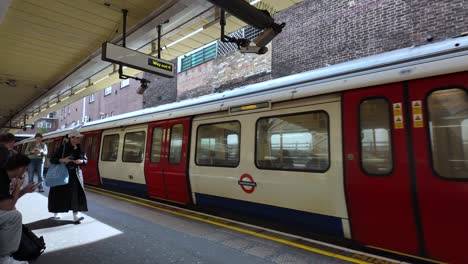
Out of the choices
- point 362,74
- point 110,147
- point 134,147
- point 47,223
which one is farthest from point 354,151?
point 110,147

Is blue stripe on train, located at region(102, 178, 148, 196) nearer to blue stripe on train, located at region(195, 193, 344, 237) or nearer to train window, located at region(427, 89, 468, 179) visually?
blue stripe on train, located at region(195, 193, 344, 237)

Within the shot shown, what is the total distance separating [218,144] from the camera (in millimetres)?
6324

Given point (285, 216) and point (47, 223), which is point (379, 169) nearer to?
point (285, 216)

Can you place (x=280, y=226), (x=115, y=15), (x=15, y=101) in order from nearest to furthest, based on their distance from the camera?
(x=280, y=226) < (x=115, y=15) < (x=15, y=101)

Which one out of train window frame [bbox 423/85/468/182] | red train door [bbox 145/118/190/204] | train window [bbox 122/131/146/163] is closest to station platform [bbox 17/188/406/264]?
red train door [bbox 145/118/190/204]

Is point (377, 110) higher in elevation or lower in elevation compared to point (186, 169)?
higher

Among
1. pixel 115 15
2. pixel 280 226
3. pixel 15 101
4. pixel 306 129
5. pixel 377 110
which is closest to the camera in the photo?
pixel 377 110

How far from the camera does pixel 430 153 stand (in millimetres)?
3604

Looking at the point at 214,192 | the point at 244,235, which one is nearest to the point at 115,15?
the point at 214,192

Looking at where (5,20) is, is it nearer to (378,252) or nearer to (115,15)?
(115,15)

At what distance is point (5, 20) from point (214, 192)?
214 inches

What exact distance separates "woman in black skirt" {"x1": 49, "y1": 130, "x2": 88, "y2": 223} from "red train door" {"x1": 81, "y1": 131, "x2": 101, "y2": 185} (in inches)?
197

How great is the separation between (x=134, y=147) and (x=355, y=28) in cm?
701

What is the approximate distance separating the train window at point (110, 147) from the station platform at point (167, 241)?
3.42m
